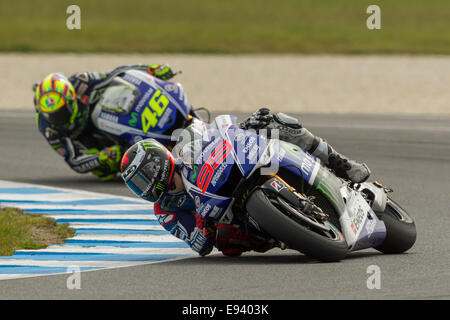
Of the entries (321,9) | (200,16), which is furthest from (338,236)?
(321,9)

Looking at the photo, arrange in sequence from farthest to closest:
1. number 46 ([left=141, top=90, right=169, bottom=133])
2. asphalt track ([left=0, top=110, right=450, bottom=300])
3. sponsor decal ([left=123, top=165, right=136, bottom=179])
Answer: number 46 ([left=141, top=90, right=169, bottom=133]) < sponsor decal ([left=123, top=165, right=136, bottom=179]) < asphalt track ([left=0, top=110, right=450, bottom=300])

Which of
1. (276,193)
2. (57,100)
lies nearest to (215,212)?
(276,193)

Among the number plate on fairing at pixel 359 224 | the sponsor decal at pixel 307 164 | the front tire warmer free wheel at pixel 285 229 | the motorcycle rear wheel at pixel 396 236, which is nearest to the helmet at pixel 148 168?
the front tire warmer free wheel at pixel 285 229

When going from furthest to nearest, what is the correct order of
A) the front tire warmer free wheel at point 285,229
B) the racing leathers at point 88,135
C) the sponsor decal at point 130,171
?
1. the racing leathers at point 88,135
2. the sponsor decal at point 130,171
3. the front tire warmer free wheel at point 285,229

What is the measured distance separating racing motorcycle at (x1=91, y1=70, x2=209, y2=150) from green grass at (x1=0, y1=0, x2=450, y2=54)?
21.3 metres

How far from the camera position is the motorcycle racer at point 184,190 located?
775 cm

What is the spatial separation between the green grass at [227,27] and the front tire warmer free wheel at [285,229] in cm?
2601

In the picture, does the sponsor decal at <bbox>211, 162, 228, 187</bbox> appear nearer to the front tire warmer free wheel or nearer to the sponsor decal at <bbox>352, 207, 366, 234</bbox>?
the front tire warmer free wheel

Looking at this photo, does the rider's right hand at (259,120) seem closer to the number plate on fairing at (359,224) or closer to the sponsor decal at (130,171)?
the number plate on fairing at (359,224)

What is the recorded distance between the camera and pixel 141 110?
12.4 m

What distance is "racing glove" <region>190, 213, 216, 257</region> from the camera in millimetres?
8008

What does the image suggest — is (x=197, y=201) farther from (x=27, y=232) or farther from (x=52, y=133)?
(x=52, y=133)

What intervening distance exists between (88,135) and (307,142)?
5407 millimetres

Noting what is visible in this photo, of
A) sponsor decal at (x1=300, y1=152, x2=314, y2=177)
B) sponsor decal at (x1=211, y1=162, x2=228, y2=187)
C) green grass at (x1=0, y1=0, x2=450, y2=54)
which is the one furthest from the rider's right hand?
green grass at (x1=0, y1=0, x2=450, y2=54)
